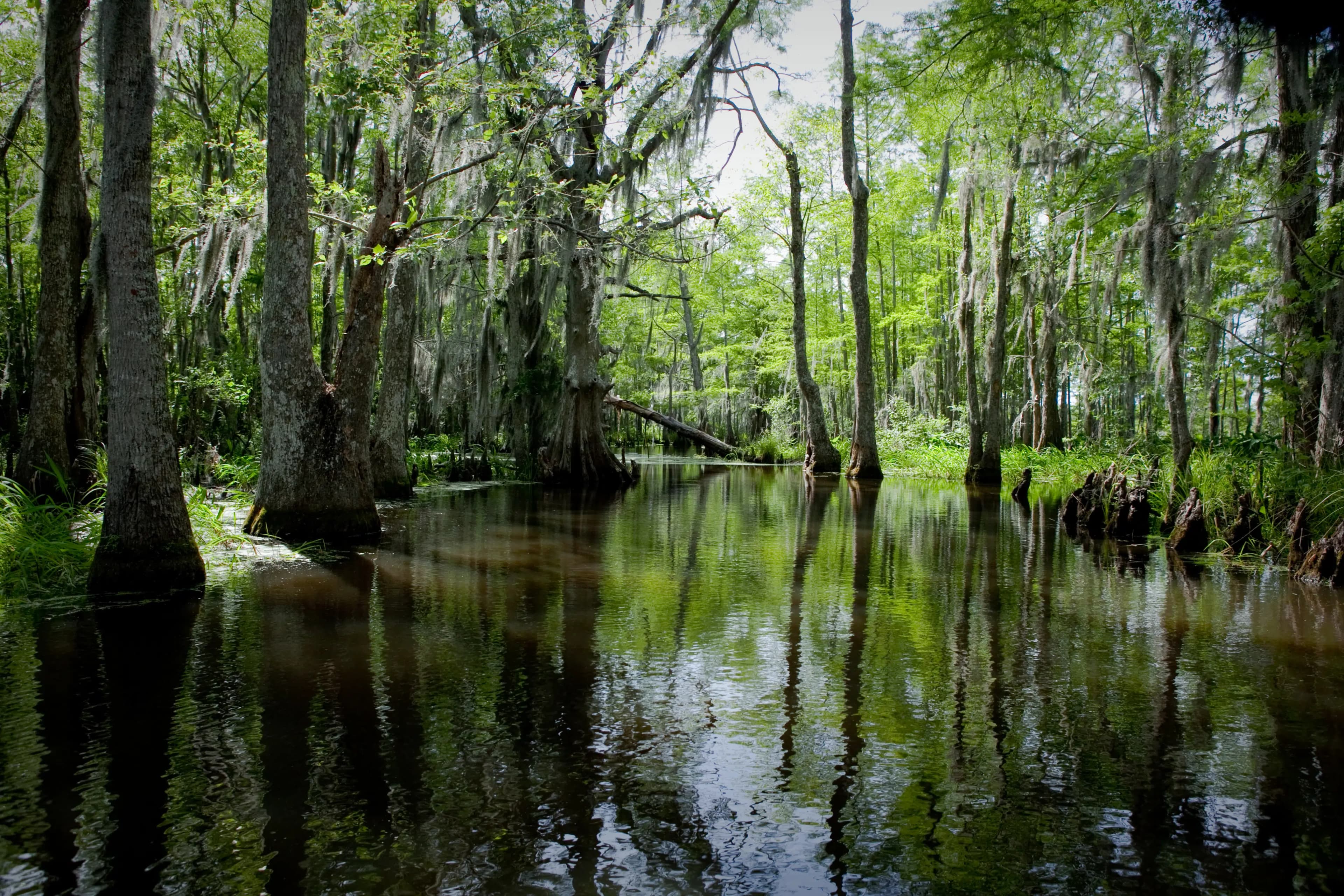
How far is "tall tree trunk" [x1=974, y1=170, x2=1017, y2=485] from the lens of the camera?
17.5 metres

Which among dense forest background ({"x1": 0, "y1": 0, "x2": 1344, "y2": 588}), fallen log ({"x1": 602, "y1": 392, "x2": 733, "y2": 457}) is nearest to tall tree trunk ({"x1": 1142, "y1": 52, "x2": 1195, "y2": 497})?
dense forest background ({"x1": 0, "y1": 0, "x2": 1344, "y2": 588})

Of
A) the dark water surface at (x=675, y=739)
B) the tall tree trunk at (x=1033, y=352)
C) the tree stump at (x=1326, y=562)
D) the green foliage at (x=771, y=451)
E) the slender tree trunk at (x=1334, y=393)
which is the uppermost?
the tall tree trunk at (x=1033, y=352)

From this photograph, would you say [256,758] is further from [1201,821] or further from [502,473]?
[502,473]

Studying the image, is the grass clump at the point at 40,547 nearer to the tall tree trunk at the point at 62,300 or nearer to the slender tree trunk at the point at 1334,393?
the tall tree trunk at the point at 62,300

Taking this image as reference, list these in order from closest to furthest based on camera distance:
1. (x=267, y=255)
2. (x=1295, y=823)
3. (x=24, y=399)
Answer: (x=1295, y=823) → (x=267, y=255) → (x=24, y=399)

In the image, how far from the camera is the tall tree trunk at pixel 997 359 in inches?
688

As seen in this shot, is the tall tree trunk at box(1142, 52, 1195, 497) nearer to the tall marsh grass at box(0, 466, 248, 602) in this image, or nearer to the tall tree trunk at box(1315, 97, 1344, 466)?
the tall tree trunk at box(1315, 97, 1344, 466)

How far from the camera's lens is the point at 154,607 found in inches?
222

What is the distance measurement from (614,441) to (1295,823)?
34410mm

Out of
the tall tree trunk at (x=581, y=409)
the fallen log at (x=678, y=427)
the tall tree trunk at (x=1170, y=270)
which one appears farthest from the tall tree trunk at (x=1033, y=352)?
the fallen log at (x=678, y=427)

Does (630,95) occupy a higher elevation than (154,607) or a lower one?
higher

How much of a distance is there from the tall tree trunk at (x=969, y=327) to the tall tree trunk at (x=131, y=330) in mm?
15351

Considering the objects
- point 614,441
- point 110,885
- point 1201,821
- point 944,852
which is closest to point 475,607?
point 110,885

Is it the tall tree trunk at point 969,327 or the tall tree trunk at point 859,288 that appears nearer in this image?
the tall tree trunk at point 969,327
